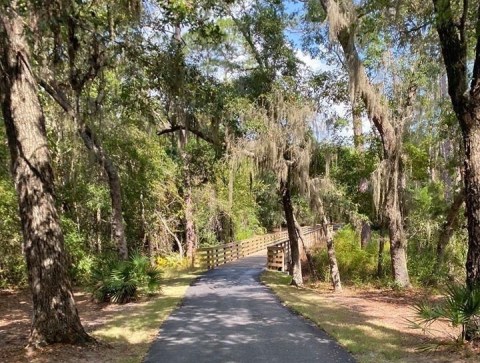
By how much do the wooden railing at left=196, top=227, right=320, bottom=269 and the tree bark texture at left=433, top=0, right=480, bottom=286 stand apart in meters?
14.8

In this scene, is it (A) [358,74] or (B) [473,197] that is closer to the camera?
(B) [473,197]

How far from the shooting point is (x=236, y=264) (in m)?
26.0

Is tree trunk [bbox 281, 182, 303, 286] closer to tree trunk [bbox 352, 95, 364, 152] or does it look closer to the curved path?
tree trunk [bbox 352, 95, 364, 152]

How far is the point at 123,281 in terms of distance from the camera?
13.4m

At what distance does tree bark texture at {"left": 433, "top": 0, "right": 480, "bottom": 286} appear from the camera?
705cm

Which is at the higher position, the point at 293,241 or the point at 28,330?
the point at 293,241

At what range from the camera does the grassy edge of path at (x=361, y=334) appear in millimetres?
6738

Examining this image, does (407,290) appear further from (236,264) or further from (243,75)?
(236,264)

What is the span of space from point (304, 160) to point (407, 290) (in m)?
4.98

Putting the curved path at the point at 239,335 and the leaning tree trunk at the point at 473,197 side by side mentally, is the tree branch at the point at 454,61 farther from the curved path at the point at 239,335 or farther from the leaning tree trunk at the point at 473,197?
the curved path at the point at 239,335

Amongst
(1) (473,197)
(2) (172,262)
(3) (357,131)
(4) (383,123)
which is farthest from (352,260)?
(1) (473,197)

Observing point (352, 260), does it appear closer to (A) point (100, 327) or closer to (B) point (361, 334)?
(B) point (361, 334)

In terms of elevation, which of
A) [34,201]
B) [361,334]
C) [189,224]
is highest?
[189,224]

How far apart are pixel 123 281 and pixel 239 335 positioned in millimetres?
5957
